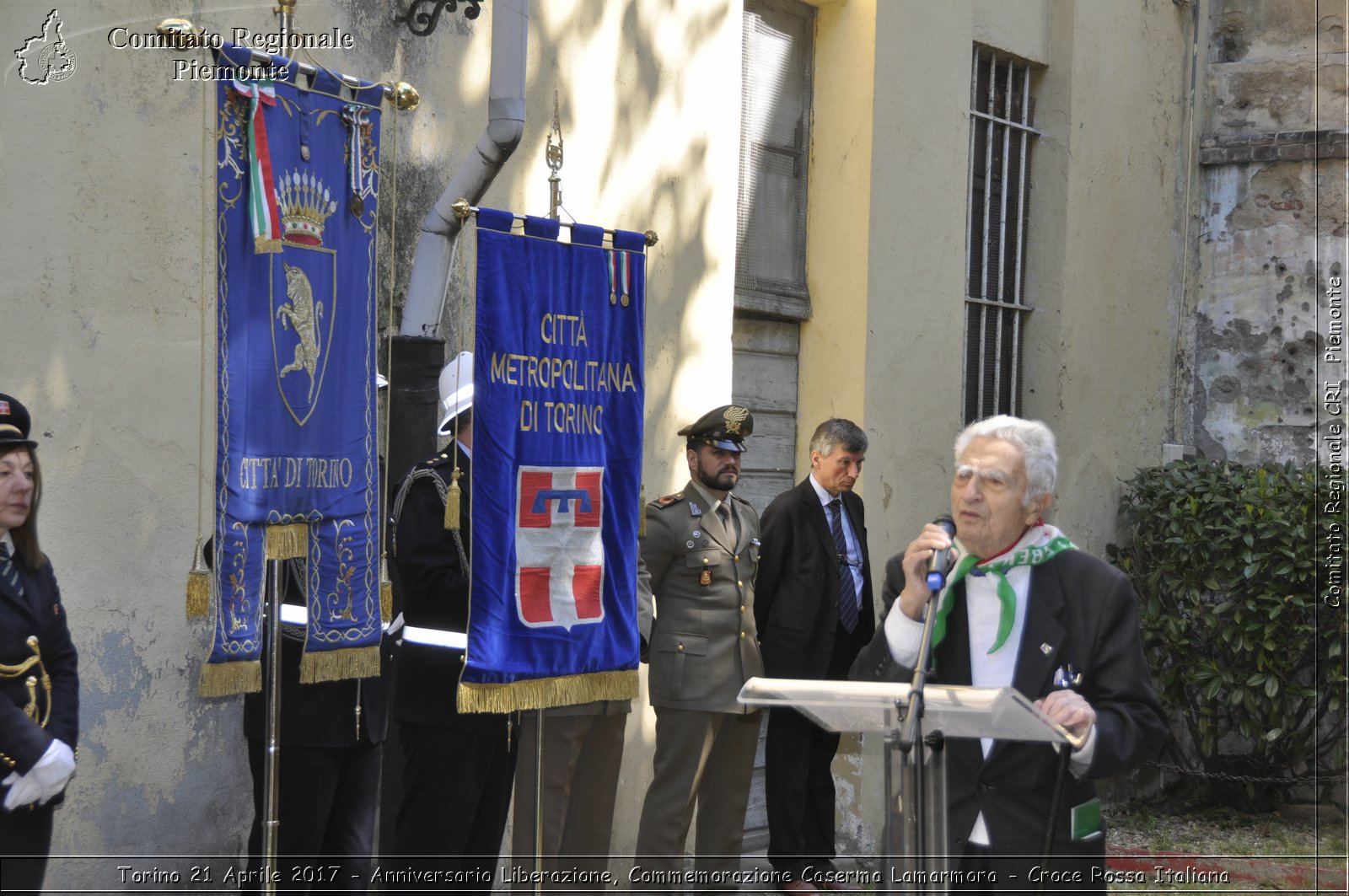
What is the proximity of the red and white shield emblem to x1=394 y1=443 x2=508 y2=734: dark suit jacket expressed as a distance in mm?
190

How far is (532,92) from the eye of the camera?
6.19m

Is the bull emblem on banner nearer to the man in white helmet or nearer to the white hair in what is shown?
the man in white helmet

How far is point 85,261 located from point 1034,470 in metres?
3.02

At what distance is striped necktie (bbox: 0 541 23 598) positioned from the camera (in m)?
3.83

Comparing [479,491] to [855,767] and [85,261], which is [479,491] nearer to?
[85,261]

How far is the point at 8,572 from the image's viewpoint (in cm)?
385

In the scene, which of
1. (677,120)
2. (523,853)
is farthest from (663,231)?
(523,853)

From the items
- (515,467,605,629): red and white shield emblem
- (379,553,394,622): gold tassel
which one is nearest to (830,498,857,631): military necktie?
(515,467,605,629): red and white shield emblem

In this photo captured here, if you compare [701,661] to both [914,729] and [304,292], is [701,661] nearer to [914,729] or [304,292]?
[304,292]

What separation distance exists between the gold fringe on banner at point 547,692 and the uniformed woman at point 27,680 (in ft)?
3.85

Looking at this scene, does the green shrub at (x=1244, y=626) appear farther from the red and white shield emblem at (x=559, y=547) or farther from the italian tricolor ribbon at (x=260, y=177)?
the italian tricolor ribbon at (x=260, y=177)

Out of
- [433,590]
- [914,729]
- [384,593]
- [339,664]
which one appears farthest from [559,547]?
[914,729]

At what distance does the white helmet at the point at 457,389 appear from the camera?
4973mm

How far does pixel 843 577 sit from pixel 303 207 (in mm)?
3402
